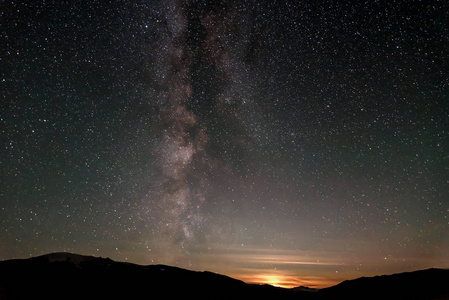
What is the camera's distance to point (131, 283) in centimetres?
3148

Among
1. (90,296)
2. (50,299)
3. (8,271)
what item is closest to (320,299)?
(90,296)

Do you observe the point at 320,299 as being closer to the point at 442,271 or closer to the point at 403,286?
the point at 403,286

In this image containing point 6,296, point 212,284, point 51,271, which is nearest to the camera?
point 6,296

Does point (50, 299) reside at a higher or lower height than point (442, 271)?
lower

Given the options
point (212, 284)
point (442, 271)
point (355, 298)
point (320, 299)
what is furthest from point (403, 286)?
point (212, 284)

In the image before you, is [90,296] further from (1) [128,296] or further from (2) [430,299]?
(2) [430,299]

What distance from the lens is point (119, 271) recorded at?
115 feet

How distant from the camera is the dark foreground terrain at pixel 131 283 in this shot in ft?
76.6

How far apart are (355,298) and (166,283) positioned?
62.0ft

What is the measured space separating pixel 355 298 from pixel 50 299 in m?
23.5

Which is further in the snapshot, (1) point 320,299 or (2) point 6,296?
(1) point 320,299

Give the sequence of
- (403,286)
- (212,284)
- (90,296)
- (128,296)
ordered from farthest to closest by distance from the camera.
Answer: (212,284)
(128,296)
(90,296)
(403,286)

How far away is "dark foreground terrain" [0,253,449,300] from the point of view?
919 inches

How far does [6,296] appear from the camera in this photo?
22.5 meters
